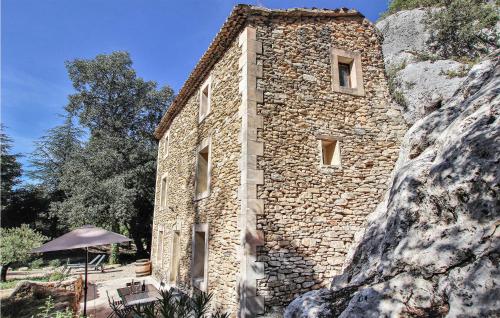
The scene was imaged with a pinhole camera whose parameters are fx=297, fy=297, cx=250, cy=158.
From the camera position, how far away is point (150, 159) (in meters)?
19.0

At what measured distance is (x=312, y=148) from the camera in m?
6.40

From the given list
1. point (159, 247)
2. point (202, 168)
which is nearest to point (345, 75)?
point (202, 168)

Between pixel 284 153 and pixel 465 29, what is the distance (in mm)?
14807

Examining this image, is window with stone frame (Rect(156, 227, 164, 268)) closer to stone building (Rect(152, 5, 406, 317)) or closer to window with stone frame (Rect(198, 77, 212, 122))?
stone building (Rect(152, 5, 406, 317))

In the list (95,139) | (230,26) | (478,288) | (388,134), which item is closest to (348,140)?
(388,134)

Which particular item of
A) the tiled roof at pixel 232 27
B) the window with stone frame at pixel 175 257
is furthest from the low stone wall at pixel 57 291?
the tiled roof at pixel 232 27

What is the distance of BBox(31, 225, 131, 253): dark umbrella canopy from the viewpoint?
19.0 feet

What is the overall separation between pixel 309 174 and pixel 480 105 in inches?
129

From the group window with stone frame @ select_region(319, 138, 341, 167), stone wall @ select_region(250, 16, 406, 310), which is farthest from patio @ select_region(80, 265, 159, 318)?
window with stone frame @ select_region(319, 138, 341, 167)

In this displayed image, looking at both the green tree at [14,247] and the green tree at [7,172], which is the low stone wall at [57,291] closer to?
the green tree at [14,247]

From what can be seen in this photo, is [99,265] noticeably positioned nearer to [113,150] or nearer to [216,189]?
[113,150]

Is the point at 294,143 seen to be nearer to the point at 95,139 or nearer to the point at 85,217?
the point at 85,217

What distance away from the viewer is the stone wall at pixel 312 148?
5.70 meters

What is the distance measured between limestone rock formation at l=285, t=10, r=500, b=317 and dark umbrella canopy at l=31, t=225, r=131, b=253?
15.4 ft
